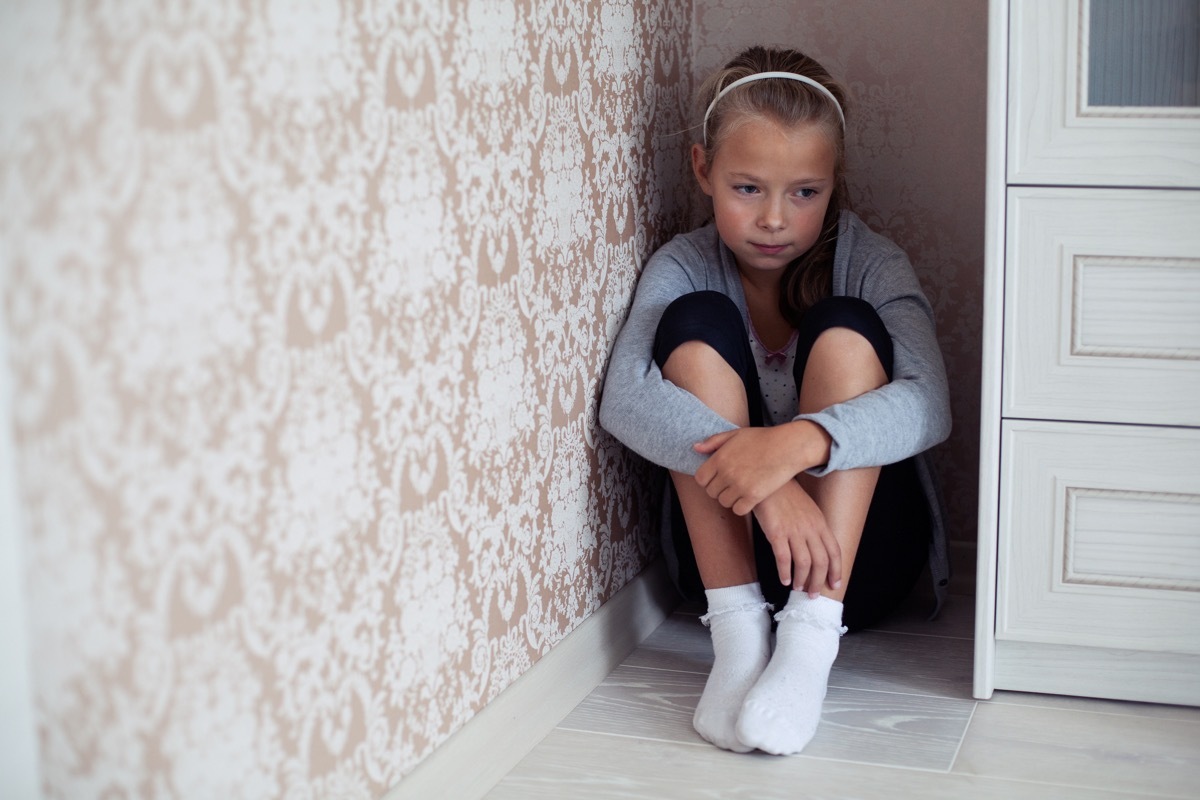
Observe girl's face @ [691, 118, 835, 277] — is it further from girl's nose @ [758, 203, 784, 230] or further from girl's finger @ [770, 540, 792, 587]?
girl's finger @ [770, 540, 792, 587]

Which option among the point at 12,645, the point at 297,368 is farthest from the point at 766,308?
the point at 12,645

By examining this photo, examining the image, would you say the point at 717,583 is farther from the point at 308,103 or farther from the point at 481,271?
the point at 308,103

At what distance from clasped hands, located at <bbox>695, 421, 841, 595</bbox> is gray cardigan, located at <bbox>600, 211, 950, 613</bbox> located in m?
0.02

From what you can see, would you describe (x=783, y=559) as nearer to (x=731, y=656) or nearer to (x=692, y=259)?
(x=731, y=656)

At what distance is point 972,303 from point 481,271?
814mm

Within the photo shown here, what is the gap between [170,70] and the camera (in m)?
0.64

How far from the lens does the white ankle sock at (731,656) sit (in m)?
1.13

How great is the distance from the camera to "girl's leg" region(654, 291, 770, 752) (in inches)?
49.1

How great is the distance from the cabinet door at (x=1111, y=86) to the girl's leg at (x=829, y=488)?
10.0 inches

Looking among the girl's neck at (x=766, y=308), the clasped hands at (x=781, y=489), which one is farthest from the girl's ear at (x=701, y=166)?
the clasped hands at (x=781, y=489)

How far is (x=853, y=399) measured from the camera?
3.97 ft

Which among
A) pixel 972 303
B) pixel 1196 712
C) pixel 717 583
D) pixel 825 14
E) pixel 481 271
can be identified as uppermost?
pixel 825 14

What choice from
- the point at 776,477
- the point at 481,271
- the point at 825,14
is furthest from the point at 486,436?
the point at 825,14

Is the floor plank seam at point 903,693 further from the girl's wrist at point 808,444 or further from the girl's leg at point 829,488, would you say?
the girl's wrist at point 808,444
